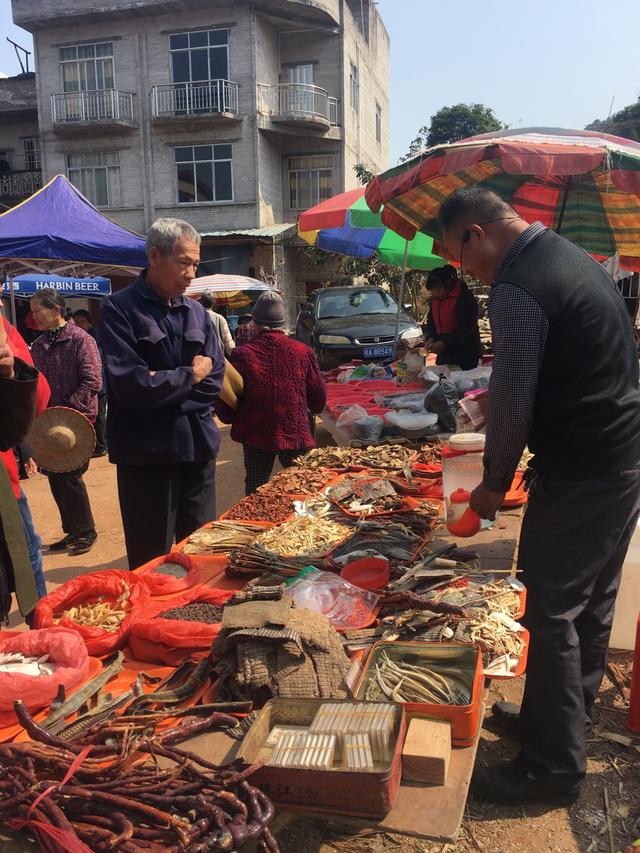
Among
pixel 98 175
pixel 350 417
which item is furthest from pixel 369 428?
pixel 98 175

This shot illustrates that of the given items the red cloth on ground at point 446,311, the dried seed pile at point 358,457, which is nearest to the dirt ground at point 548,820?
the dried seed pile at point 358,457

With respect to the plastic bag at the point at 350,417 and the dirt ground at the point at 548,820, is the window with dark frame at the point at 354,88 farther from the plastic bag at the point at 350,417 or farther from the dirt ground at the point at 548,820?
the dirt ground at the point at 548,820

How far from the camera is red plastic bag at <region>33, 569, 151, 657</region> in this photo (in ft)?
7.29

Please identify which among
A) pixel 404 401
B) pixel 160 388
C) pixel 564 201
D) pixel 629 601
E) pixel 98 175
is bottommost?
pixel 629 601

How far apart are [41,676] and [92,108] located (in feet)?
80.6

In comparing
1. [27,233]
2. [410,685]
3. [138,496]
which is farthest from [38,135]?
[410,685]

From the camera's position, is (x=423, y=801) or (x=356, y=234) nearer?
(x=423, y=801)

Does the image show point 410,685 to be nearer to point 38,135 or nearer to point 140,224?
point 140,224

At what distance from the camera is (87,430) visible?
14.5 feet

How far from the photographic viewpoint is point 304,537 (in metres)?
3.03

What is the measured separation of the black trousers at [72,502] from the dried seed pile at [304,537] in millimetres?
2645

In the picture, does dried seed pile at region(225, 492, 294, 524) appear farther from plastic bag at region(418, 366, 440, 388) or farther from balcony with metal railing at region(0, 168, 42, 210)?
balcony with metal railing at region(0, 168, 42, 210)

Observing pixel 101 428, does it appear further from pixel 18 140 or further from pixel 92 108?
pixel 18 140

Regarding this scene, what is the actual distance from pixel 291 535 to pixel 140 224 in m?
21.9
